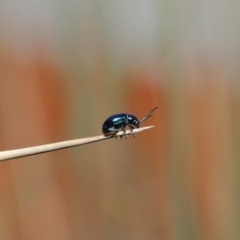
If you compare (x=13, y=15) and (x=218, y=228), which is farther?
(x=218, y=228)

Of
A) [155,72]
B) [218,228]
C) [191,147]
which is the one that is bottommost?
[218,228]

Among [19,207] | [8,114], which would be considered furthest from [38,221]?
[8,114]

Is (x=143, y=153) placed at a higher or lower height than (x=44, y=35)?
lower

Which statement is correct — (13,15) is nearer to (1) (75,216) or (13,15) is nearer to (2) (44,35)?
(2) (44,35)

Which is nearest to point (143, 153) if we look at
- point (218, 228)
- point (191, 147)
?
point (191, 147)

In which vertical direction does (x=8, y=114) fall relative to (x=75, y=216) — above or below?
above

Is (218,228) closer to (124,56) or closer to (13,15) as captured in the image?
(124,56)
